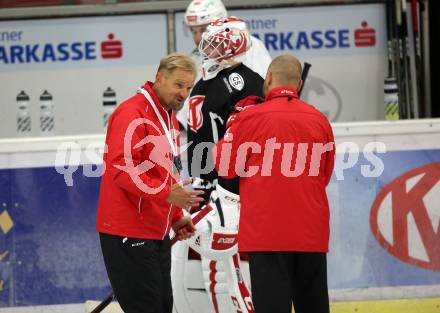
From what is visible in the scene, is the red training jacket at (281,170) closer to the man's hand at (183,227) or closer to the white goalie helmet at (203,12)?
the man's hand at (183,227)

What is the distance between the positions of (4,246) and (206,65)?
1642 millimetres

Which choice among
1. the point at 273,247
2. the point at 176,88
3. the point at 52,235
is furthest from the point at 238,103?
the point at 52,235

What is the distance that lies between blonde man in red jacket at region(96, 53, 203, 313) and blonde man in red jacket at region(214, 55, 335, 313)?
258 mm

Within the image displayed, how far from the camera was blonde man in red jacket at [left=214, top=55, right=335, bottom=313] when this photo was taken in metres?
4.37

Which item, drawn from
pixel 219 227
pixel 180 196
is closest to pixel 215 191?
pixel 219 227

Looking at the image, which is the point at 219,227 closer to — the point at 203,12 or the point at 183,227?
the point at 183,227

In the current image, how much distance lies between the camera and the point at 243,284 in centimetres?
566

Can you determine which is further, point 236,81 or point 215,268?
point 215,268

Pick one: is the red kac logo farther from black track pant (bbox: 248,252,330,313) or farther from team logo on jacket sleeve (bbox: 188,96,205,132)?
black track pant (bbox: 248,252,330,313)

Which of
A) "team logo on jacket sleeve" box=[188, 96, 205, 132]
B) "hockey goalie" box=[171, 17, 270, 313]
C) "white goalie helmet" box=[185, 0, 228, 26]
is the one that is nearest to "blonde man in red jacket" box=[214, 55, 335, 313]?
"hockey goalie" box=[171, 17, 270, 313]

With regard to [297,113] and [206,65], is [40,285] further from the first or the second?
[297,113]

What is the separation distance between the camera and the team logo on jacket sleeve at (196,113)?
5527mm

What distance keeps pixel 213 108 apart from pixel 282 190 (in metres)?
1.16

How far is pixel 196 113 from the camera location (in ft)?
18.2
